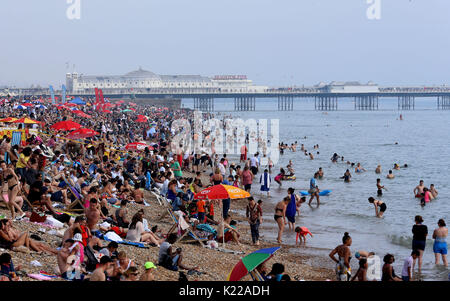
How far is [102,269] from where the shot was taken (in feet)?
23.7

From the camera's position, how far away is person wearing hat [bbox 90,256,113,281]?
713cm

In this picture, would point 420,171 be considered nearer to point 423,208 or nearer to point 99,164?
point 423,208

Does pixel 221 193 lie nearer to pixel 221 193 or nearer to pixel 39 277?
pixel 221 193

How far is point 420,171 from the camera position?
117 feet

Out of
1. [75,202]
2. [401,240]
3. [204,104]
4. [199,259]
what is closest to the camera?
[199,259]

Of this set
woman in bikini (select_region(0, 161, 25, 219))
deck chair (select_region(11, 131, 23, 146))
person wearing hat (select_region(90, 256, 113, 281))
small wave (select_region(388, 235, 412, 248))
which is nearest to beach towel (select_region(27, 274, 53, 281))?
person wearing hat (select_region(90, 256, 113, 281))

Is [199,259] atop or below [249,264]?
below

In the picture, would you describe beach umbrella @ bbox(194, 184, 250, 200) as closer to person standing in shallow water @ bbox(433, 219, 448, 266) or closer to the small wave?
person standing in shallow water @ bbox(433, 219, 448, 266)

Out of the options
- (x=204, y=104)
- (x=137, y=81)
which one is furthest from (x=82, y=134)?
(x=137, y=81)

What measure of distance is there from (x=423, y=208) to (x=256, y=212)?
1052 centimetres

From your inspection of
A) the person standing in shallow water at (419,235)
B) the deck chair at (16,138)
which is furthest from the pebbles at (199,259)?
the deck chair at (16,138)

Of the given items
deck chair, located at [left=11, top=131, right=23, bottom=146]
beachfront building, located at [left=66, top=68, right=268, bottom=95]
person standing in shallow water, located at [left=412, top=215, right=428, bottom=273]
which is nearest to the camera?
person standing in shallow water, located at [left=412, top=215, right=428, bottom=273]

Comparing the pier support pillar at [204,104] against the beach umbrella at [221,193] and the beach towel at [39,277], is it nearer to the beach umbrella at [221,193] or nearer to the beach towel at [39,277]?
the beach umbrella at [221,193]
